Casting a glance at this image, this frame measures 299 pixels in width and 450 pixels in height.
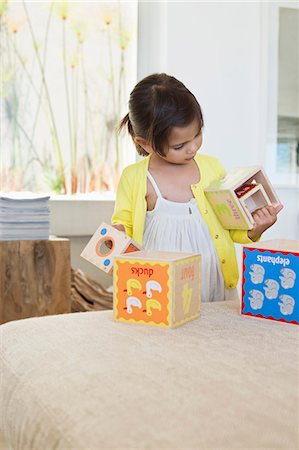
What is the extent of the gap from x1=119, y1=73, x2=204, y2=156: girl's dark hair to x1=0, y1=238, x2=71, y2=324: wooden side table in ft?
2.58

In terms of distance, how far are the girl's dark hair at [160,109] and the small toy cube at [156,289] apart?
0.47m

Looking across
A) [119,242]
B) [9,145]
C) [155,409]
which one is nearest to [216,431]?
[155,409]

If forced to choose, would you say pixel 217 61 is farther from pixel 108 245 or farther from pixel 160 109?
pixel 108 245

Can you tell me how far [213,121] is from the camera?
3070 millimetres

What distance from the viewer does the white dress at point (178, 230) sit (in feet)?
5.42

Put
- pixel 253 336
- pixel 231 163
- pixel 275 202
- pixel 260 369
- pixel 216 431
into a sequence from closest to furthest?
pixel 216 431 < pixel 260 369 < pixel 253 336 < pixel 275 202 < pixel 231 163

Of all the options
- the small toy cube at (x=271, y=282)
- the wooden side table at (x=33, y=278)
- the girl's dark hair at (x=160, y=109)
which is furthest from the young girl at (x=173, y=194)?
the wooden side table at (x=33, y=278)

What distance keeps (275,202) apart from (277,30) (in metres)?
1.98

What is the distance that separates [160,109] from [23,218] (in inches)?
35.7

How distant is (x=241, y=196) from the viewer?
1456 mm

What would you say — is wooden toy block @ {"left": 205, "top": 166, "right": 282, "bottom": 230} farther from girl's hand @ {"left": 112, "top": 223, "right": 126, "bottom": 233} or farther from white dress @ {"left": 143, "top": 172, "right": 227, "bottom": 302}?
girl's hand @ {"left": 112, "top": 223, "right": 126, "bottom": 233}

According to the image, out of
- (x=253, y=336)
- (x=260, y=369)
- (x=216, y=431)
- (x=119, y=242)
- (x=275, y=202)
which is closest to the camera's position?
(x=216, y=431)

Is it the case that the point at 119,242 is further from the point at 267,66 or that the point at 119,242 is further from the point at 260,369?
the point at 267,66

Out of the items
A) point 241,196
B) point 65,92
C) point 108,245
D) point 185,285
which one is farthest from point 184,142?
point 65,92
